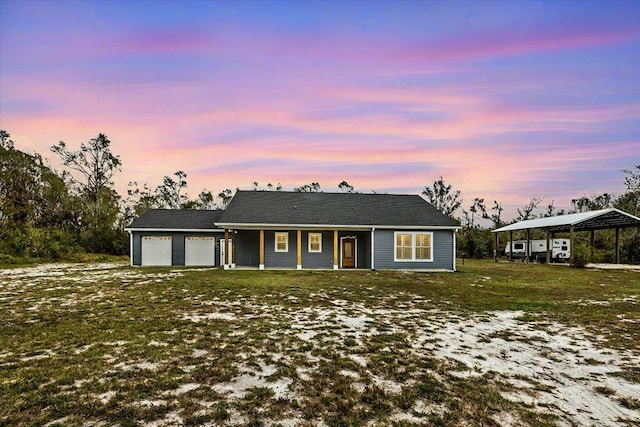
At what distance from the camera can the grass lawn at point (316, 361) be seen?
10.1 feet

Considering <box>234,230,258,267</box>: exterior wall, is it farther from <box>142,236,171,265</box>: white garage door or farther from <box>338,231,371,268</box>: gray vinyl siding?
<box>338,231,371,268</box>: gray vinyl siding

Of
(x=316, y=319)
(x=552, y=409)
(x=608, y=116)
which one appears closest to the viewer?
(x=552, y=409)

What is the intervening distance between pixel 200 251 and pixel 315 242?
6725 mm

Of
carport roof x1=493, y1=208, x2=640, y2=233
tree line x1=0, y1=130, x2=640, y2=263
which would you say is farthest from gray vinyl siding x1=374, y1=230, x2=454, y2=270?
A: tree line x1=0, y1=130, x2=640, y2=263

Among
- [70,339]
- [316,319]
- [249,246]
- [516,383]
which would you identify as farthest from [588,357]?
[249,246]

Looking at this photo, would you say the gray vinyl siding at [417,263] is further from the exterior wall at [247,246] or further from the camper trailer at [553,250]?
the camper trailer at [553,250]

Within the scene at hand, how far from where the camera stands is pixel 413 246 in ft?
58.1

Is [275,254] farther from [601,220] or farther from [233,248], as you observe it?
[601,220]

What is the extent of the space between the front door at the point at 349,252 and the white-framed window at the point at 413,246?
8.99ft

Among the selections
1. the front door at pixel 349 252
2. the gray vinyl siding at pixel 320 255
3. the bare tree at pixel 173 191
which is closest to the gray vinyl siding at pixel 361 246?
the front door at pixel 349 252

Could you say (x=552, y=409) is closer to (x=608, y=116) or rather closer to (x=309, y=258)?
(x=309, y=258)

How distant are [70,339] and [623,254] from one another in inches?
1256

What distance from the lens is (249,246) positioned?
1897cm

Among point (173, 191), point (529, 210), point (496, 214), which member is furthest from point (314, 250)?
point (529, 210)
